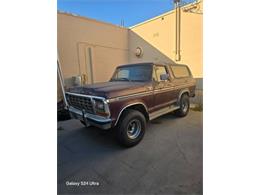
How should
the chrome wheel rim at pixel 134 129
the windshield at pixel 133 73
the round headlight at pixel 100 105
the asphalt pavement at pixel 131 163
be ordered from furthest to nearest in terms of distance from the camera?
the windshield at pixel 133 73 < the chrome wheel rim at pixel 134 129 < the round headlight at pixel 100 105 < the asphalt pavement at pixel 131 163

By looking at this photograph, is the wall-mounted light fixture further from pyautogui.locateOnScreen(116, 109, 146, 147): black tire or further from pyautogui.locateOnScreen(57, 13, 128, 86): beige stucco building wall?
pyautogui.locateOnScreen(116, 109, 146, 147): black tire

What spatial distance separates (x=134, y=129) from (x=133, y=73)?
1030mm

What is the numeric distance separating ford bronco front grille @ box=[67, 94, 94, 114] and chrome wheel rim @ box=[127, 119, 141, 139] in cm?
67

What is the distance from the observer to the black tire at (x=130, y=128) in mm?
2157

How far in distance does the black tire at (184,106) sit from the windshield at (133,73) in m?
1.21

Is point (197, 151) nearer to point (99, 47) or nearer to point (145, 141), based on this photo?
point (145, 141)

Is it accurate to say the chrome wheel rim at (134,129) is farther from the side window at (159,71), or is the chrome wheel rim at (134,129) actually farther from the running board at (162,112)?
the side window at (159,71)

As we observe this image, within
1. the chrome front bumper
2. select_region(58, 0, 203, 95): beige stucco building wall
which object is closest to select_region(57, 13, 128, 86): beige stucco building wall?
select_region(58, 0, 203, 95): beige stucco building wall

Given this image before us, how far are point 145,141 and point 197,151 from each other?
831 millimetres

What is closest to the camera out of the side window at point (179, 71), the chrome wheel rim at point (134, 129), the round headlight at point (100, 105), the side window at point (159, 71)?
the round headlight at point (100, 105)

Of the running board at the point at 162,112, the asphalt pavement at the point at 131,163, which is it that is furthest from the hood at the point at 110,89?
the asphalt pavement at the point at 131,163
